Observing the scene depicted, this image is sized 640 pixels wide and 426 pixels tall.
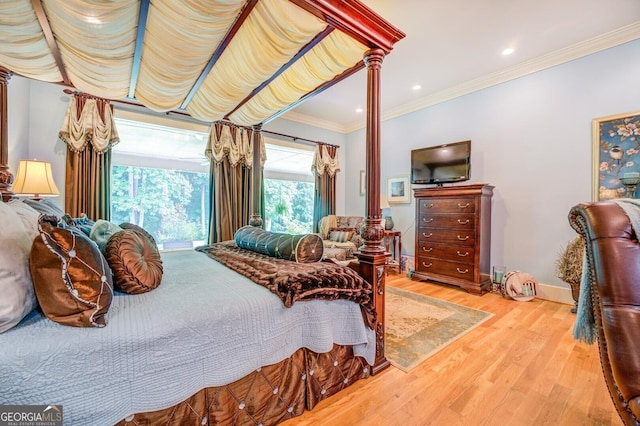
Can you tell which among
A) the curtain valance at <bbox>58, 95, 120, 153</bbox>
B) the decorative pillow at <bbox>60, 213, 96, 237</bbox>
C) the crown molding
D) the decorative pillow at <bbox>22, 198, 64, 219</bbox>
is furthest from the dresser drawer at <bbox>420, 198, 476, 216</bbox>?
the curtain valance at <bbox>58, 95, 120, 153</bbox>

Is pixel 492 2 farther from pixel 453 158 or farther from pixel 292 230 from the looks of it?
pixel 292 230

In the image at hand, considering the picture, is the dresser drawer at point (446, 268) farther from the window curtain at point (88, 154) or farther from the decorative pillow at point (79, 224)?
the window curtain at point (88, 154)

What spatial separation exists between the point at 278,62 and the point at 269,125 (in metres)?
2.75

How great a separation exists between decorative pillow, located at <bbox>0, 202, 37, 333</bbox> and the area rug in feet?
6.36

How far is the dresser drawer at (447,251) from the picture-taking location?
3.38 metres

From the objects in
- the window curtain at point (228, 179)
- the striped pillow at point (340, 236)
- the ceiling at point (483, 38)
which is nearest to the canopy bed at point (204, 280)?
the ceiling at point (483, 38)

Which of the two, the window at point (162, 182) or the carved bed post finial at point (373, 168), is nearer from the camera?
the carved bed post finial at point (373, 168)

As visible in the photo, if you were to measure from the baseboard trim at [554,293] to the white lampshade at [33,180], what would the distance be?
5152 millimetres

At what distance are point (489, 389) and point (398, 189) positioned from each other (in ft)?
11.5

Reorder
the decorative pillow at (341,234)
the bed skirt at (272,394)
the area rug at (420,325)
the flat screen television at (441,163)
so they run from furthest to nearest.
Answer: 1. the decorative pillow at (341,234)
2. the flat screen television at (441,163)
3. the area rug at (420,325)
4. the bed skirt at (272,394)

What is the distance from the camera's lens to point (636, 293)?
0.90 metres

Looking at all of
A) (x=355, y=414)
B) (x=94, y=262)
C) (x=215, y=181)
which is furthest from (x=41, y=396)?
(x=215, y=181)

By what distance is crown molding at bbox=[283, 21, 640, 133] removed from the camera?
269 centimetres

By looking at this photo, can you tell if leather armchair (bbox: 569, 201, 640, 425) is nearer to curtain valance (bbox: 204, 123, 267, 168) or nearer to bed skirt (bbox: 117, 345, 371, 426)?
bed skirt (bbox: 117, 345, 371, 426)
